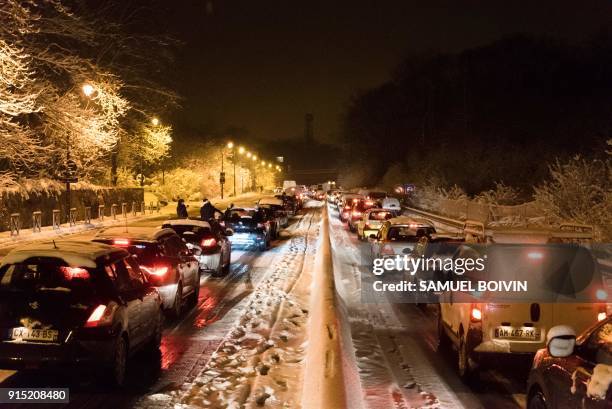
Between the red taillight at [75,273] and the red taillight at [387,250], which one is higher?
the red taillight at [75,273]

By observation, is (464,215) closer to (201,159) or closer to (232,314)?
(232,314)

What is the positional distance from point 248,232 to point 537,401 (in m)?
21.9

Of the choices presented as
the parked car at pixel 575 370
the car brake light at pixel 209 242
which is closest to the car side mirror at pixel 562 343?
the parked car at pixel 575 370

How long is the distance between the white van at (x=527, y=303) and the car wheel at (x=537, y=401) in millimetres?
2234

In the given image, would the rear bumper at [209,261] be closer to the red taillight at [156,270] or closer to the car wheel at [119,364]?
the red taillight at [156,270]

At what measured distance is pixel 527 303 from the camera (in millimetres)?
8133

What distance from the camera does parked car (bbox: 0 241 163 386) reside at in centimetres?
738

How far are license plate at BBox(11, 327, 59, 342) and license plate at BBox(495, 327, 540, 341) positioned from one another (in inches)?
189

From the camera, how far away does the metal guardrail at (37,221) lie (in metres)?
38.1

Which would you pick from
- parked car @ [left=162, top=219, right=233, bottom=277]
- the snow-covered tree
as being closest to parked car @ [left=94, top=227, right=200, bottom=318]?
parked car @ [left=162, top=219, right=233, bottom=277]

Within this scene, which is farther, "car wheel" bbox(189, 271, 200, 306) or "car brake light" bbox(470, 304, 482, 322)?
"car wheel" bbox(189, 271, 200, 306)

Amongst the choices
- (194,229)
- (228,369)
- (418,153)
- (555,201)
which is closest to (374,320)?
(228,369)

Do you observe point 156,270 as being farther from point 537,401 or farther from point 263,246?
point 263,246
